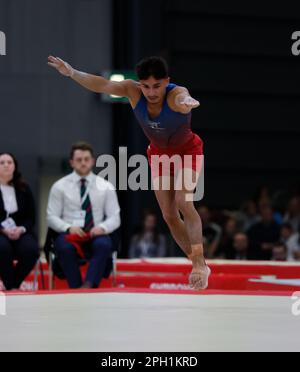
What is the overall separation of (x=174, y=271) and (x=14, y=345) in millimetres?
4983

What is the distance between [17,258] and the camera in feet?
22.9

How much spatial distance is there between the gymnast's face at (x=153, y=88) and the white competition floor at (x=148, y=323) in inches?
49.4

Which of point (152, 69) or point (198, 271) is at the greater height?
point (152, 69)

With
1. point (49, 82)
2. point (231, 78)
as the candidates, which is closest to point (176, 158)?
point (49, 82)

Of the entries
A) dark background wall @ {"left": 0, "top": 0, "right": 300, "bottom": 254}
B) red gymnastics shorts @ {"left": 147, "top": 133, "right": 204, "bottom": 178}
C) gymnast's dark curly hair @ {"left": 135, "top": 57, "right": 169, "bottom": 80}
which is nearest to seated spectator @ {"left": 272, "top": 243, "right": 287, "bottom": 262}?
dark background wall @ {"left": 0, "top": 0, "right": 300, "bottom": 254}

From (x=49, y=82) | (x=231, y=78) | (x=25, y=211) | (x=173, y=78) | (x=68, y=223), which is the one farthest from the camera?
(x=231, y=78)

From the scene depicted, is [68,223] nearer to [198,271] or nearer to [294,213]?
[198,271]

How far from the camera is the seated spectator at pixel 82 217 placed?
23.1 feet

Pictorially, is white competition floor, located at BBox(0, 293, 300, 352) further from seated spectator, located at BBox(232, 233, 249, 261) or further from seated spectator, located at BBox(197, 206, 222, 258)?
seated spectator, located at BBox(197, 206, 222, 258)

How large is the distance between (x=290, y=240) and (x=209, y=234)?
39.2 inches

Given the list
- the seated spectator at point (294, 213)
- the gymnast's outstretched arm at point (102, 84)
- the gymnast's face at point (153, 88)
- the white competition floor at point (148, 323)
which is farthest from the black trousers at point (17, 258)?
the seated spectator at point (294, 213)

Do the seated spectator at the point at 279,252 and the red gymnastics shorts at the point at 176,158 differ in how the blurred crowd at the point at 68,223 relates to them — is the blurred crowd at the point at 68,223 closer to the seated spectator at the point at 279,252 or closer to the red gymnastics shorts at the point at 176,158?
the red gymnastics shorts at the point at 176,158

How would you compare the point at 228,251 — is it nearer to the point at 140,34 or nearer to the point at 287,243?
the point at 287,243

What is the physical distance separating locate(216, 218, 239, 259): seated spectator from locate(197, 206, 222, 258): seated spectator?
0.06m
